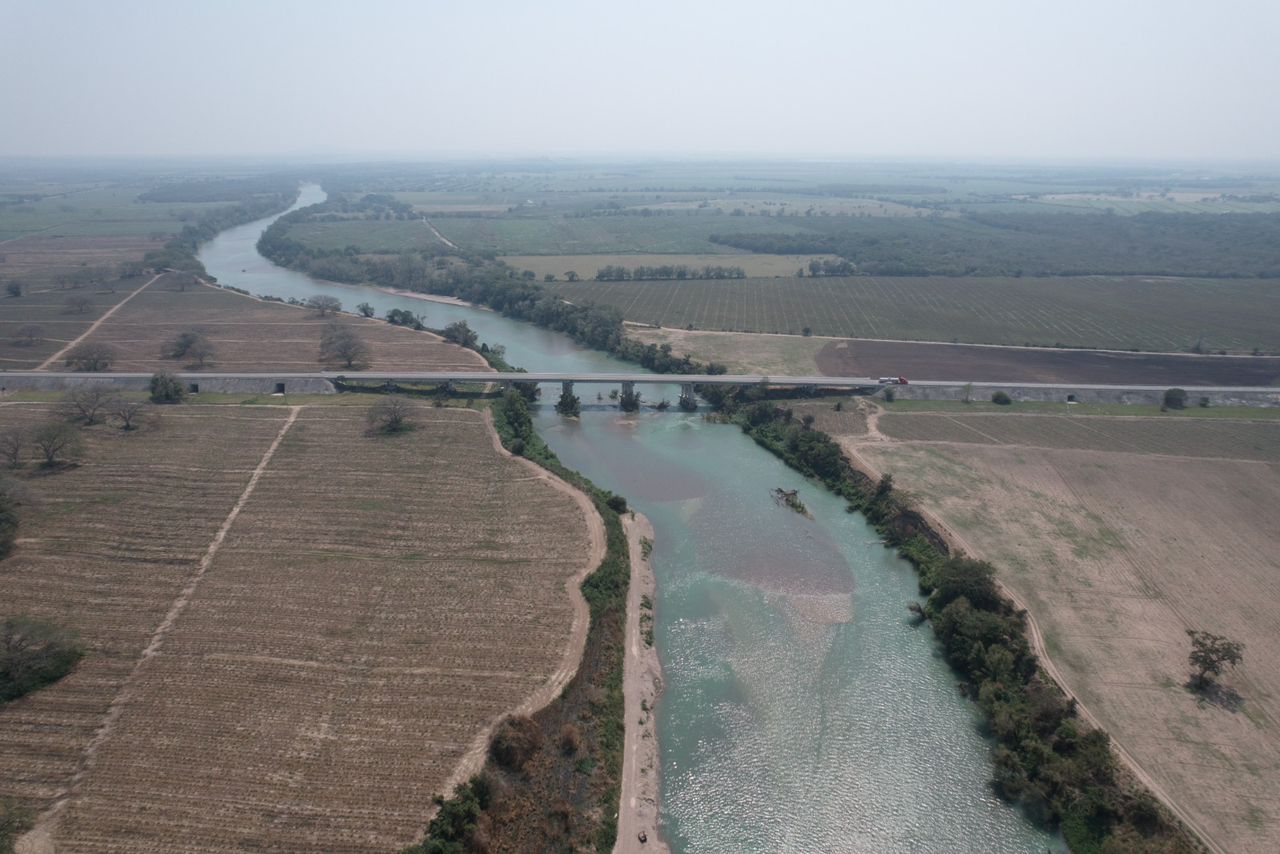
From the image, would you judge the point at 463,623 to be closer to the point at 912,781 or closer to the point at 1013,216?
the point at 912,781

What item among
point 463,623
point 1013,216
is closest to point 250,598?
point 463,623

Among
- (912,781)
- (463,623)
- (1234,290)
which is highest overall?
(1234,290)

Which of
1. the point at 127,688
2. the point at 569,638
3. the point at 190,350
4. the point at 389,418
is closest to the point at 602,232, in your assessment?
the point at 190,350

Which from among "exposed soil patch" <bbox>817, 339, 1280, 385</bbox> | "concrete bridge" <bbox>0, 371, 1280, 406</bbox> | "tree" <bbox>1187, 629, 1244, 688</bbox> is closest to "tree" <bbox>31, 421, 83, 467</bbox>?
"concrete bridge" <bbox>0, 371, 1280, 406</bbox>

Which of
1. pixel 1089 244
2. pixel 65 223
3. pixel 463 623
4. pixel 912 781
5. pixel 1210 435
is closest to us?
pixel 912 781

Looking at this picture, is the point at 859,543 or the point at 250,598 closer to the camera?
the point at 250,598

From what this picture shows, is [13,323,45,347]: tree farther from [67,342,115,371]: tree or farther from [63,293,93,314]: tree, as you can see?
[63,293,93,314]: tree
